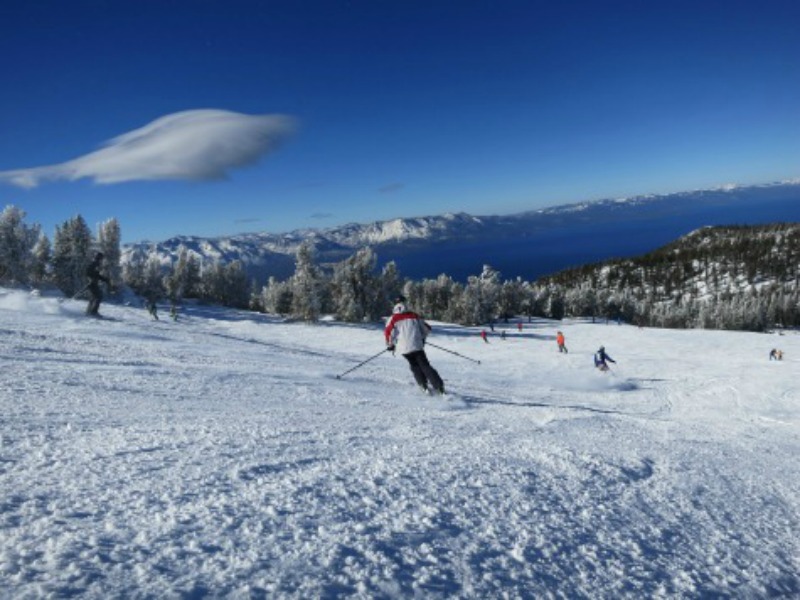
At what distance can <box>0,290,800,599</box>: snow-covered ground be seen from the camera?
3252mm

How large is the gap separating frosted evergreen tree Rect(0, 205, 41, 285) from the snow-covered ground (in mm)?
73946

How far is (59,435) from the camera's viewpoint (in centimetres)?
545

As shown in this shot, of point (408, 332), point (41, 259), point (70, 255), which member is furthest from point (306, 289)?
point (408, 332)

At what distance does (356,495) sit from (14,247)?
8479 centimetres

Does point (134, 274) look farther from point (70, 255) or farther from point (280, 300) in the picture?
point (280, 300)

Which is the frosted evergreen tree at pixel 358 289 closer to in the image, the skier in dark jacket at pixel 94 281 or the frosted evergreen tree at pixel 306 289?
the frosted evergreen tree at pixel 306 289

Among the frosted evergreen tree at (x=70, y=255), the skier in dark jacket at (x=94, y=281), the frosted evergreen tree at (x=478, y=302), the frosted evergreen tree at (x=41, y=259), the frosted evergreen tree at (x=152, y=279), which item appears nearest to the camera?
the skier in dark jacket at (x=94, y=281)

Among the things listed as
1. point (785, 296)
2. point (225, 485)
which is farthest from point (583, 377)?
point (785, 296)

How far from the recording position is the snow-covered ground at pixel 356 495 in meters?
3.25

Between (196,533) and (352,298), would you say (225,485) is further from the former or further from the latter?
(352,298)

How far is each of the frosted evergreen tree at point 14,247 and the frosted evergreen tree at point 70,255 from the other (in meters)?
3.93

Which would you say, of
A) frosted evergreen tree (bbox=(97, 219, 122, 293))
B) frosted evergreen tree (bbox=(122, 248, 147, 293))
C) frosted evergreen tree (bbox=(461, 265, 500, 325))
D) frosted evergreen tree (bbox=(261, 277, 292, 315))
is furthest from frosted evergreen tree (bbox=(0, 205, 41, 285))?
frosted evergreen tree (bbox=(461, 265, 500, 325))

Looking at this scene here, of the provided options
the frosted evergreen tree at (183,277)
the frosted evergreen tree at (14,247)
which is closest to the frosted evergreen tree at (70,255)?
the frosted evergreen tree at (14,247)

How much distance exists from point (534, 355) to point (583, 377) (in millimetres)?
9713
